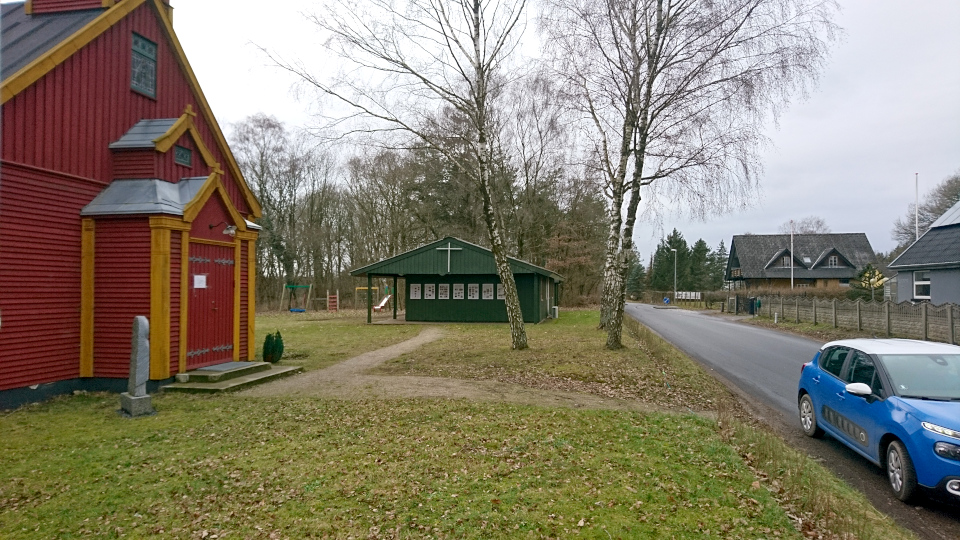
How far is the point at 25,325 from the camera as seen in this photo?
893 cm

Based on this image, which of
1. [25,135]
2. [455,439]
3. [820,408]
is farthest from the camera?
[25,135]

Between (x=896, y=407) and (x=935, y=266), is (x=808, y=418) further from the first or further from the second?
(x=935, y=266)

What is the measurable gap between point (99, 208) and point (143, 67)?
11.0 ft

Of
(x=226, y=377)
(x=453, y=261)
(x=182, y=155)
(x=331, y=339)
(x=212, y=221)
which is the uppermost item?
(x=182, y=155)

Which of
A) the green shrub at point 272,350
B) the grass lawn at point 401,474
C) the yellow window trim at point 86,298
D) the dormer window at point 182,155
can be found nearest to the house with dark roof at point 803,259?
the green shrub at point 272,350

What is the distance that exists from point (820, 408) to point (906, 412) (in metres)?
2.12

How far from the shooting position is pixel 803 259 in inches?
2291

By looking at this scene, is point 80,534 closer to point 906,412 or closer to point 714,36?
point 906,412

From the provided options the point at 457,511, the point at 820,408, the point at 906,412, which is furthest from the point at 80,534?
the point at 820,408

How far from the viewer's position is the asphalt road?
514cm

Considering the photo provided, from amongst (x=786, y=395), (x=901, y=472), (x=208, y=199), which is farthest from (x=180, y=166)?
(x=786, y=395)

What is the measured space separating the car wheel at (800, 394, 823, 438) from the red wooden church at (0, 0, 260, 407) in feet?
35.5

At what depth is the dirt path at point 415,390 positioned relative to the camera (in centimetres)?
938

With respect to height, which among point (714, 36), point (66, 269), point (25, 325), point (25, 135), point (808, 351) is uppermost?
point (714, 36)
